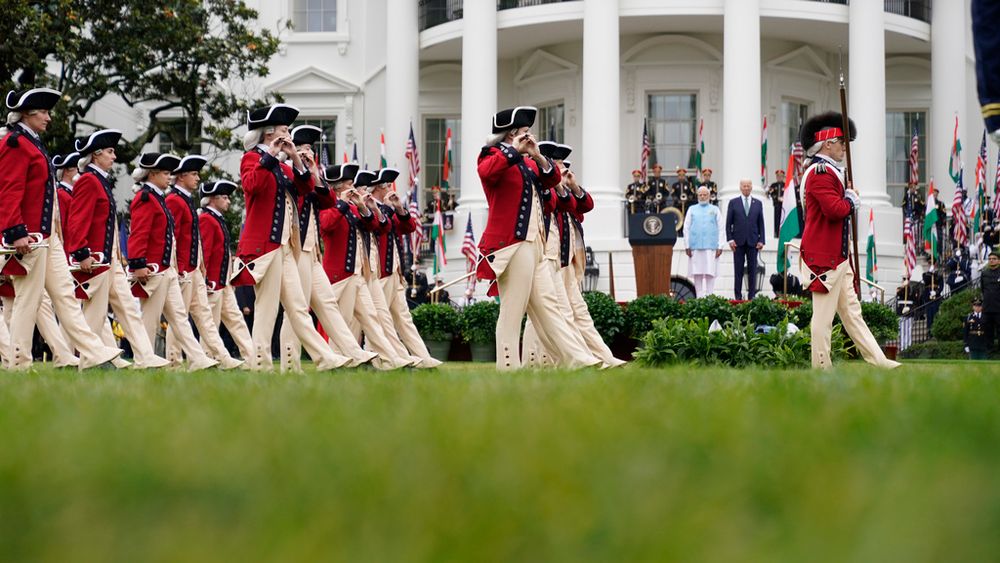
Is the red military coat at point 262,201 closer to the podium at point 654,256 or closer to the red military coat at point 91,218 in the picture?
the red military coat at point 91,218

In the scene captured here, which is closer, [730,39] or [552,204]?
[552,204]

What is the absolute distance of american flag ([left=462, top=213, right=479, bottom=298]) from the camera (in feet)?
93.7

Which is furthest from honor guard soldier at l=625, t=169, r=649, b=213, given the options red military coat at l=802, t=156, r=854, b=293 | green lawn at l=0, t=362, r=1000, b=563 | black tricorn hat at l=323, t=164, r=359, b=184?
green lawn at l=0, t=362, r=1000, b=563

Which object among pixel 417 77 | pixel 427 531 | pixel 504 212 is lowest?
pixel 427 531

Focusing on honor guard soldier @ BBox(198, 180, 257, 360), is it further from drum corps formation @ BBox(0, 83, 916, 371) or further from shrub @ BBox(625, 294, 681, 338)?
shrub @ BBox(625, 294, 681, 338)

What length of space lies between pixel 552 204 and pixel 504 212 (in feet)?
3.63

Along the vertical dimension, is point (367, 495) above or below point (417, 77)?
below

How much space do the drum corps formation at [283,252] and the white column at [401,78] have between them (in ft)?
66.3

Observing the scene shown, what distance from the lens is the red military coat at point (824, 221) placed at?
1141 centimetres

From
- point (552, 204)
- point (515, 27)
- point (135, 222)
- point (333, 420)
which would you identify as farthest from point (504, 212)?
point (515, 27)

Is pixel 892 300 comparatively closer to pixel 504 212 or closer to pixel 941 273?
pixel 941 273

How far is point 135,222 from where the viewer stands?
1330 cm

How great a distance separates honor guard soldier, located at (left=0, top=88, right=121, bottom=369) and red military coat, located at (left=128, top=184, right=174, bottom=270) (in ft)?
7.56

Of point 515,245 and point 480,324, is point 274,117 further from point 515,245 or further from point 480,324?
point 480,324
